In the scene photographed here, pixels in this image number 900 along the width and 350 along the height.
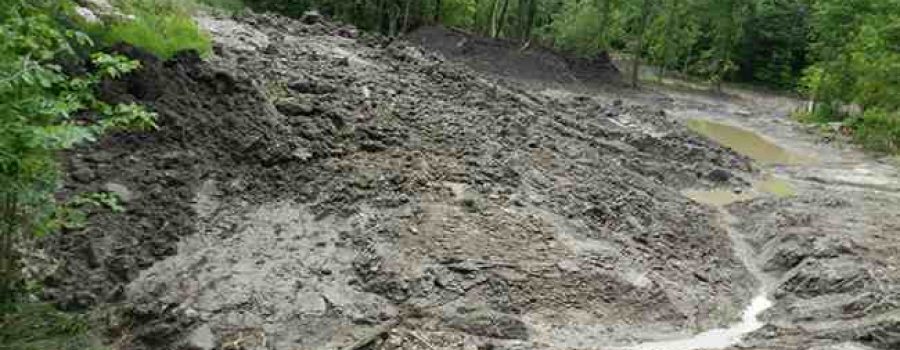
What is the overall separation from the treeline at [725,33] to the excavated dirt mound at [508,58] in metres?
1.70

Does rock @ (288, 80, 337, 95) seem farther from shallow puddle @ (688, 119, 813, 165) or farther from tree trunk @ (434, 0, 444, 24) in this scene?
tree trunk @ (434, 0, 444, 24)

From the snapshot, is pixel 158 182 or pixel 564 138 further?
pixel 564 138

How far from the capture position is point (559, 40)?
1667 inches

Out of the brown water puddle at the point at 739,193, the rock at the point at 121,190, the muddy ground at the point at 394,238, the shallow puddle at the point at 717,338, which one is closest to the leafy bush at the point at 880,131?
the brown water puddle at the point at 739,193

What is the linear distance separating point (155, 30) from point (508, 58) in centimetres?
2401

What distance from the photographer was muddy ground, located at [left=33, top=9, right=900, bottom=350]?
9.50m

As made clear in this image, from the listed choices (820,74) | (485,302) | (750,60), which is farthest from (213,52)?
(750,60)

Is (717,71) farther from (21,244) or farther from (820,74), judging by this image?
(21,244)

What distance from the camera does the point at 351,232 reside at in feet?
36.0

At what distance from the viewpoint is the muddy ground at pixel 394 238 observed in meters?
9.50

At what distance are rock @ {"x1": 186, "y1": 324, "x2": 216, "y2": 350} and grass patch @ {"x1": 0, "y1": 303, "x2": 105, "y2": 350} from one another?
2.91ft

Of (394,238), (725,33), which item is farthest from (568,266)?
(725,33)

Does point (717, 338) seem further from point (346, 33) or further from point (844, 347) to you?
point (346, 33)

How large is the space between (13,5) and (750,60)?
51071mm
